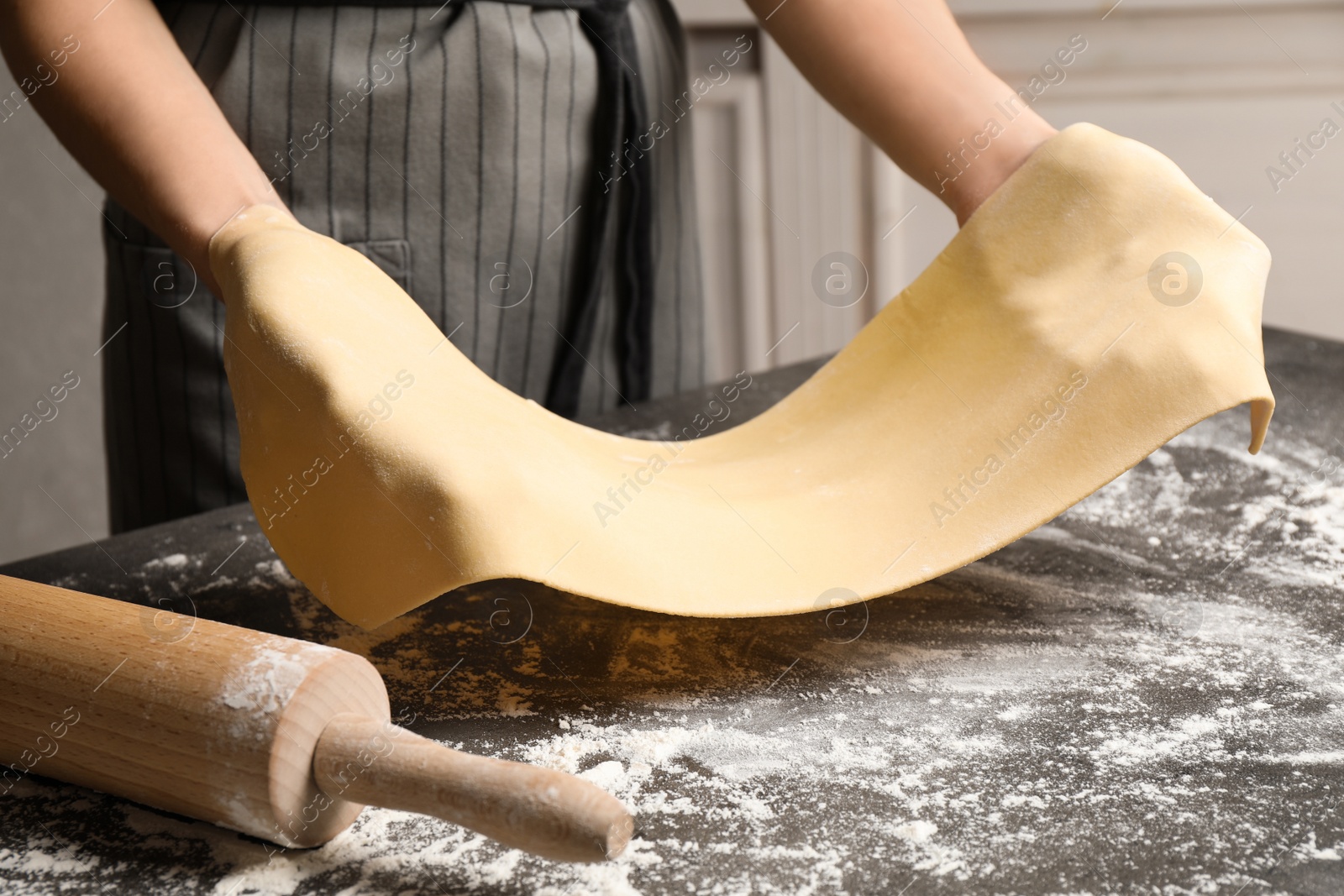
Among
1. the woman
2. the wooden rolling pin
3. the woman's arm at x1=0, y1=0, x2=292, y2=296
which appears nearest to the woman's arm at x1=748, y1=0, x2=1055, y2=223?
the woman

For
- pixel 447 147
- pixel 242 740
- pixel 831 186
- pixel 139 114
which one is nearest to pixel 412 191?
pixel 447 147

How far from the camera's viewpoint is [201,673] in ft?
1.67

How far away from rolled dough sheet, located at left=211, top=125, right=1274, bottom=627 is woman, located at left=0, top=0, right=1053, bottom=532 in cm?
10

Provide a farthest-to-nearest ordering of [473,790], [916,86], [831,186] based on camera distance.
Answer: [831,186], [916,86], [473,790]

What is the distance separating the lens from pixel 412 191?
3.44 ft

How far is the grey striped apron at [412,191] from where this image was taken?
999 millimetres

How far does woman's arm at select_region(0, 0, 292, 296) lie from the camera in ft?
2.41

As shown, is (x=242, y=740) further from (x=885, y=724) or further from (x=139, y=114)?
(x=139, y=114)

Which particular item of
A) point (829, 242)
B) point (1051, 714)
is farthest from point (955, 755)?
point (829, 242)

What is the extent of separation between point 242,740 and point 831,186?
6.18ft

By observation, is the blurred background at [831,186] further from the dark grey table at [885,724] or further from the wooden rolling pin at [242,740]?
the wooden rolling pin at [242,740]

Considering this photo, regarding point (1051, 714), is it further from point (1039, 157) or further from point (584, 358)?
point (584, 358)

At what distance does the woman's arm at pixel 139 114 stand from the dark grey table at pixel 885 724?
0.27 meters

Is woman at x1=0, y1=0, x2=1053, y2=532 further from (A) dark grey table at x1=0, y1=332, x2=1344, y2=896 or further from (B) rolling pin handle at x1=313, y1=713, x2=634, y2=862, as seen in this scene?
(B) rolling pin handle at x1=313, y1=713, x2=634, y2=862
